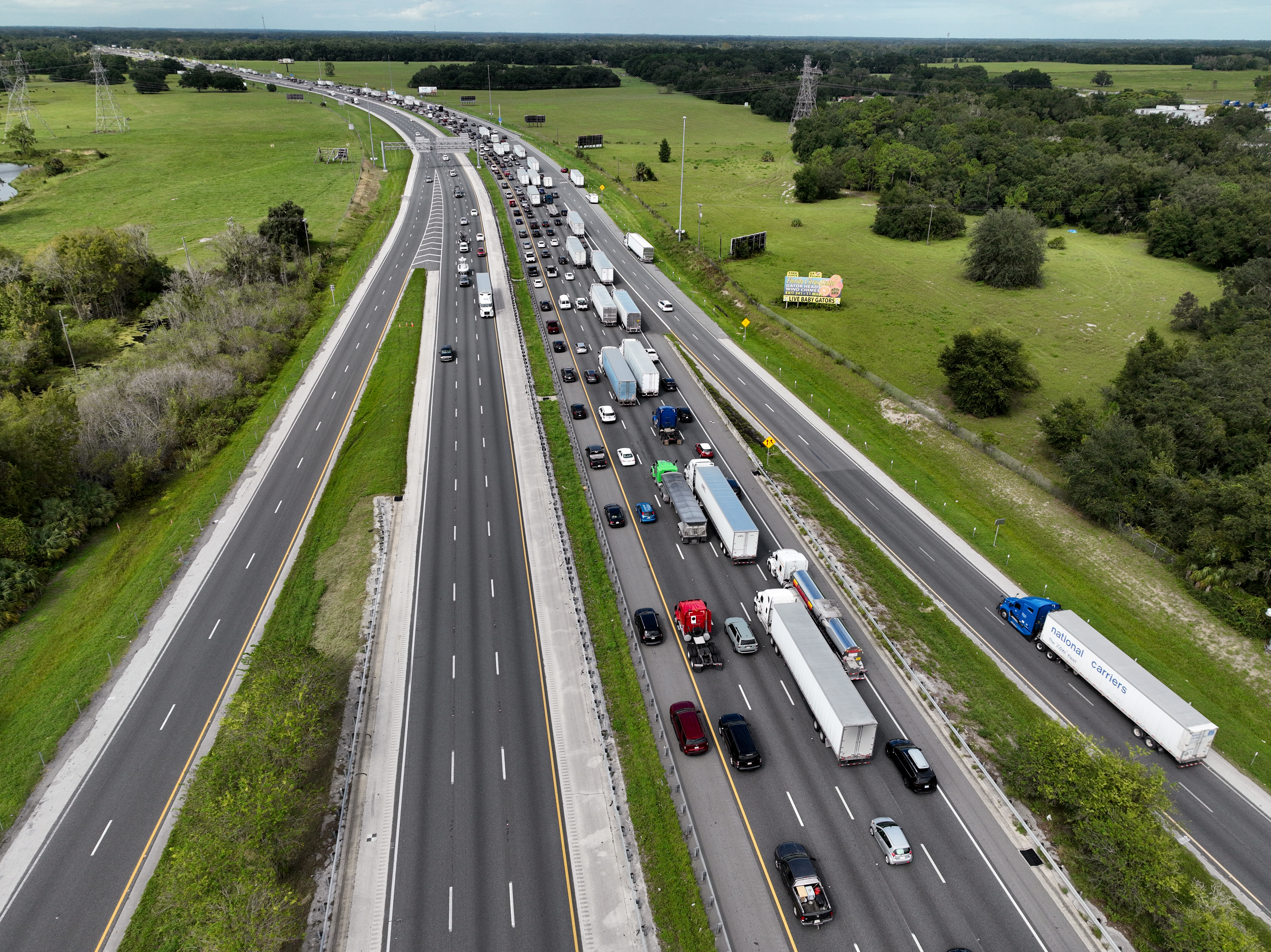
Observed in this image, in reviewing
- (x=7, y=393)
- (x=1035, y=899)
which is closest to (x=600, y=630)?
(x=1035, y=899)

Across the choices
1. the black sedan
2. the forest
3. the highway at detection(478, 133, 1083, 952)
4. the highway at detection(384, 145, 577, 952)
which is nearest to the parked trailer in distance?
the highway at detection(384, 145, 577, 952)

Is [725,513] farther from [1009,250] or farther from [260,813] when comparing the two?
[1009,250]

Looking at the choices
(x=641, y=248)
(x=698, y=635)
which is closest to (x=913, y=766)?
(x=698, y=635)

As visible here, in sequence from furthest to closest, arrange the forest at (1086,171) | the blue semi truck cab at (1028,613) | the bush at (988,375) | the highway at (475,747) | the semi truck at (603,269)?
the forest at (1086,171)
the semi truck at (603,269)
the bush at (988,375)
the blue semi truck cab at (1028,613)
the highway at (475,747)

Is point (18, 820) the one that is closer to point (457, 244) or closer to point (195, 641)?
point (195, 641)

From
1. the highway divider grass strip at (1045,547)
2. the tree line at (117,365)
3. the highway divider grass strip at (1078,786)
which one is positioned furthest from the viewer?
the tree line at (117,365)

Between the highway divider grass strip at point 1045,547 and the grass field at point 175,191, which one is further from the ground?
the grass field at point 175,191

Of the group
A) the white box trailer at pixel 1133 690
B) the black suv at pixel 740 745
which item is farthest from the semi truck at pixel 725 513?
the white box trailer at pixel 1133 690

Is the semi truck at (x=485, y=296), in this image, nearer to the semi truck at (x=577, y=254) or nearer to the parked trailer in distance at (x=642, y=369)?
the semi truck at (x=577, y=254)
